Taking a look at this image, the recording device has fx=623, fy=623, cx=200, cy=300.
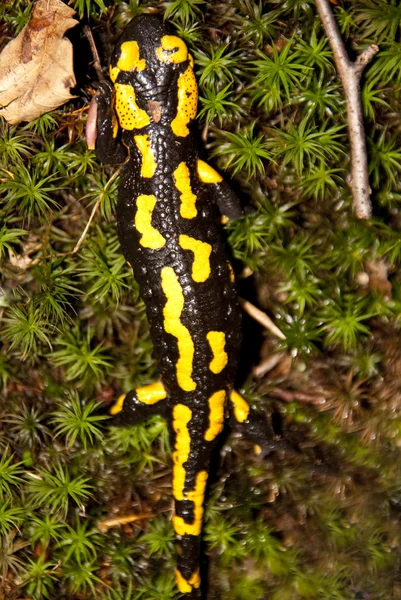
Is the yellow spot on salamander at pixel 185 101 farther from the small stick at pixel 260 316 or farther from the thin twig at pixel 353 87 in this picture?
the small stick at pixel 260 316

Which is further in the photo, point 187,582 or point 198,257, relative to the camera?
point 187,582

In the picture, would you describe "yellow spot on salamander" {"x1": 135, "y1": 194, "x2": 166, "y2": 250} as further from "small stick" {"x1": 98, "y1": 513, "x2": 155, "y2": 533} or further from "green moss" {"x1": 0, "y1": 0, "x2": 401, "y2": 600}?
"small stick" {"x1": 98, "y1": 513, "x2": 155, "y2": 533}

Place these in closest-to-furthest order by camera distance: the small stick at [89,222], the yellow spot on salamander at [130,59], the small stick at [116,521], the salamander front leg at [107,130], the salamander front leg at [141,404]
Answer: the yellow spot on salamander at [130,59] < the salamander front leg at [107,130] < the small stick at [89,222] < the salamander front leg at [141,404] < the small stick at [116,521]

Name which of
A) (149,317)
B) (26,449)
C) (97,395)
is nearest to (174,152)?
(149,317)

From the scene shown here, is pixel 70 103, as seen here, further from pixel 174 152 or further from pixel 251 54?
pixel 251 54

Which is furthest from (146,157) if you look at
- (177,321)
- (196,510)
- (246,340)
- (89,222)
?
(196,510)

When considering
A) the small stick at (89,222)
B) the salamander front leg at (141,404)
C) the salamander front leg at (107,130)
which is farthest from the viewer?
the salamander front leg at (141,404)

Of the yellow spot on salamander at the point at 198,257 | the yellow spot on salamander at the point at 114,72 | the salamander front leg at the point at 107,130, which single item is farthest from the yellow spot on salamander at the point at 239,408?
the yellow spot on salamander at the point at 114,72

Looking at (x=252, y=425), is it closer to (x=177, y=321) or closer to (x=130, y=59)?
(x=177, y=321)
